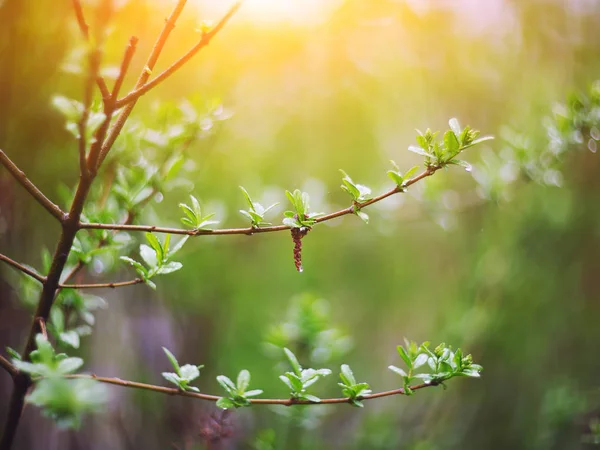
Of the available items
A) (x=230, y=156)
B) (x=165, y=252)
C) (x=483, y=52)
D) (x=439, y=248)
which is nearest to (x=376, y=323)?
(x=439, y=248)

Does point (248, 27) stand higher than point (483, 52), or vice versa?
point (483, 52)

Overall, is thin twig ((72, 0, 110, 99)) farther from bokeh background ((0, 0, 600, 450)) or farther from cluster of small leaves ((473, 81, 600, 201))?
cluster of small leaves ((473, 81, 600, 201))

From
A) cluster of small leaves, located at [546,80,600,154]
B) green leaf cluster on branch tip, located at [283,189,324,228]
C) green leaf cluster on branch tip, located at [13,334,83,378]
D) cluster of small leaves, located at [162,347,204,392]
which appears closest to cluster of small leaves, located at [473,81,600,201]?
cluster of small leaves, located at [546,80,600,154]

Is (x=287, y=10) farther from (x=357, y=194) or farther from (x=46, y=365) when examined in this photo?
(x=46, y=365)

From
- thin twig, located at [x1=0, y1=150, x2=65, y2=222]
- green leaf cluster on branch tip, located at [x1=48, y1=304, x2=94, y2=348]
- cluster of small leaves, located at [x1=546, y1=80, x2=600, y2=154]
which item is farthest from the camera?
cluster of small leaves, located at [x1=546, y1=80, x2=600, y2=154]

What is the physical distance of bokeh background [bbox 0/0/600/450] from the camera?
1.03 metres

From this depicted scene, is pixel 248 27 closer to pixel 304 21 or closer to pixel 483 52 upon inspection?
pixel 304 21

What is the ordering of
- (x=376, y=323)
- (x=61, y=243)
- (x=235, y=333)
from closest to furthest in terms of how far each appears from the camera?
(x=61, y=243), (x=235, y=333), (x=376, y=323)

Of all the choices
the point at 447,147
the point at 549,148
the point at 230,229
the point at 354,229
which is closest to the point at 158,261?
the point at 230,229

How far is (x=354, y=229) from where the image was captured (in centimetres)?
166

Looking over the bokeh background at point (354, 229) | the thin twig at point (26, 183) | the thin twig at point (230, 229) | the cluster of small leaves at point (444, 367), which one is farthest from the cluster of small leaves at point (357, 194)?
the bokeh background at point (354, 229)

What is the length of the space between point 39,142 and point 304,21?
94 centimetres

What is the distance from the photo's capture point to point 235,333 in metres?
1.55

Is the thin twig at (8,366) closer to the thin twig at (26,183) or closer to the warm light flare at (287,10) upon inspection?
the thin twig at (26,183)
